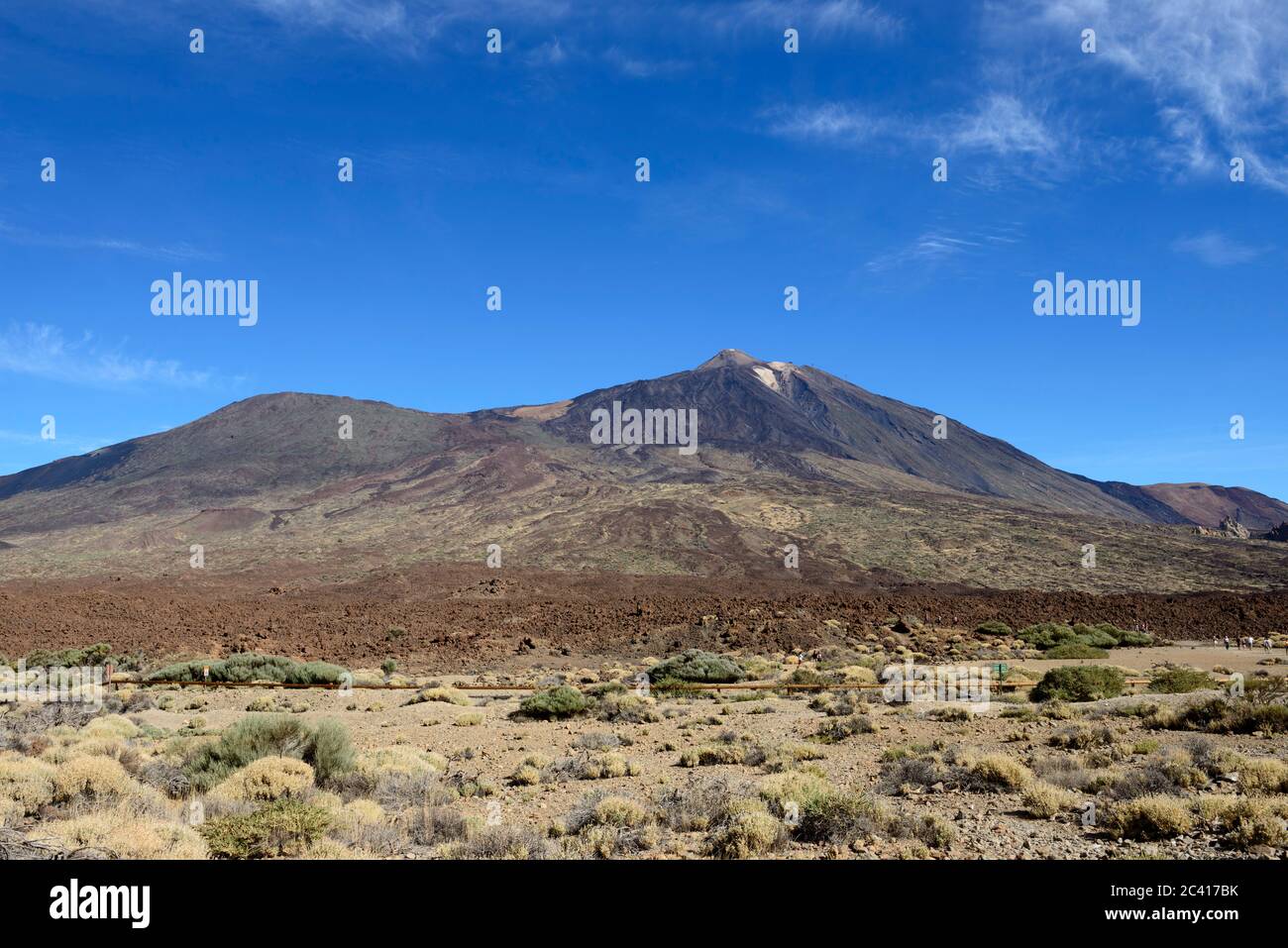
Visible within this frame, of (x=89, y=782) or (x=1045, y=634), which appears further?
(x=1045, y=634)

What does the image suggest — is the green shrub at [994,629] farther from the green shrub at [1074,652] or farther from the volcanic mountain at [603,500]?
the volcanic mountain at [603,500]

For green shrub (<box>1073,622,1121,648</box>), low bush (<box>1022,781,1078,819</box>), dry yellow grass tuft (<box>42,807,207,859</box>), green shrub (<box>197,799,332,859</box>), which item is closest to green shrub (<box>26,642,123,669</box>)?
dry yellow grass tuft (<box>42,807,207,859</box>)

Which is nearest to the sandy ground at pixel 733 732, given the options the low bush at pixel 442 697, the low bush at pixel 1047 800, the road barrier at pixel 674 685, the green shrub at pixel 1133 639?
the low bush at pixel 1047 800

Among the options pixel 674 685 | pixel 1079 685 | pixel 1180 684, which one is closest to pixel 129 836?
pixel 674 685

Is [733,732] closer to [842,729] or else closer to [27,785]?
[842,729]

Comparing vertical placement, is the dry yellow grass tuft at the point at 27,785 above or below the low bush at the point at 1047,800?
above
